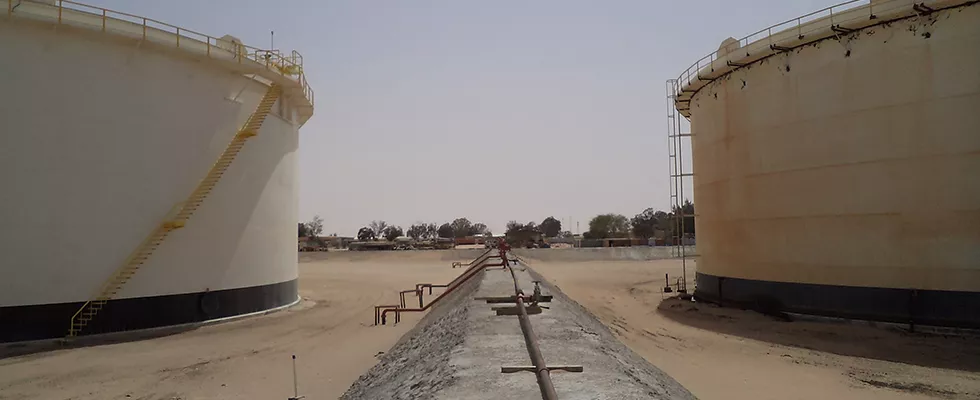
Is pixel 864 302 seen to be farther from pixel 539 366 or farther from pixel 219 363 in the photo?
pixel 219 363

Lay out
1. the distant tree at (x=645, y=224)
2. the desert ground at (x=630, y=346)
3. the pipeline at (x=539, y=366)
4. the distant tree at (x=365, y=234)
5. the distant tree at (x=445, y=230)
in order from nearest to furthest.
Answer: the pipeline at (x=539, y=366) < the desert ground at (x=630, y=346) < the distant tree at (x=645, y=224) < the distant tree at (x=365, y=234) < the distant tree at (x=445, y=230)

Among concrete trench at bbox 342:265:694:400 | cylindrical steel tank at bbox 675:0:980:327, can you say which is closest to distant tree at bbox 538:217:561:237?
cylindrical steel tank at bbox 675:0:980:327

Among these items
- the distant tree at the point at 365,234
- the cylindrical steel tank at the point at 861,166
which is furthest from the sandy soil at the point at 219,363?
the distant tree at the point at 365,234

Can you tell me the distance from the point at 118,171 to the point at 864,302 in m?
22.2

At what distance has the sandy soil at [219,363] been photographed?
11922 mm

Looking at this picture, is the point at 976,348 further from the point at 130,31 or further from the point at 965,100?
the point at 130,31

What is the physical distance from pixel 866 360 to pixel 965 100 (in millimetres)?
7462

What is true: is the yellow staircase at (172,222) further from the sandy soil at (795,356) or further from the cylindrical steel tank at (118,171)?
the sandy soil at (795,356)

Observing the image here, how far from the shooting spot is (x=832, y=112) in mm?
18141

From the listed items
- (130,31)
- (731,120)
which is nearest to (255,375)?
(130,31)

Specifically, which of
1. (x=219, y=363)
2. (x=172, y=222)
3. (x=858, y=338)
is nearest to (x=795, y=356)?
(x=858, y=338)

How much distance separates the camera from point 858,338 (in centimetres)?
1592

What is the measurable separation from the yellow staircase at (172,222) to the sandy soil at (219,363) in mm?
1762

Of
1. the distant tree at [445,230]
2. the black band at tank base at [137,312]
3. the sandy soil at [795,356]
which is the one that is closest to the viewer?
the sandy soil at [795,356]
